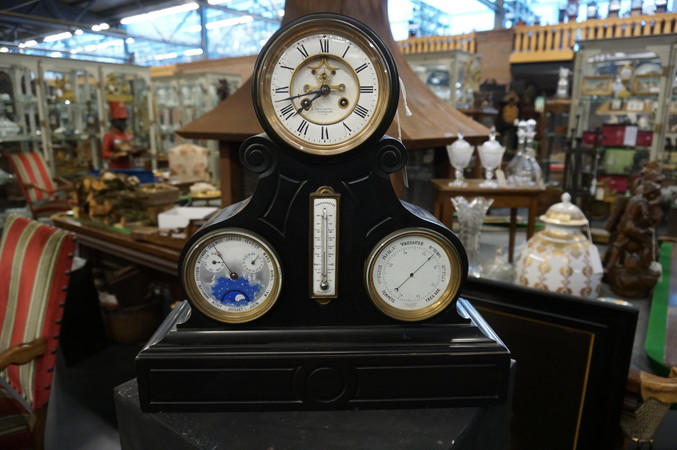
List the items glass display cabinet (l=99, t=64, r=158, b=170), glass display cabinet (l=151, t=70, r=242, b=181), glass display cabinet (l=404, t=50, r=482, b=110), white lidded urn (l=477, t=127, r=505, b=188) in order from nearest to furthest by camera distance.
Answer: white lidded urn (l=477, t=127, r=505, b=188) < glass display cabinet (l=404, t=50, r=482, b=110) < glass display cabinet (l=99, t=64, r=158, b=170) < glass display cabinet (l=151, t=70, r=242, b=181)

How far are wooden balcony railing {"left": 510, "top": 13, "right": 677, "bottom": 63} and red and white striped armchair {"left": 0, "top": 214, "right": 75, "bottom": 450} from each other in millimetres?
5923

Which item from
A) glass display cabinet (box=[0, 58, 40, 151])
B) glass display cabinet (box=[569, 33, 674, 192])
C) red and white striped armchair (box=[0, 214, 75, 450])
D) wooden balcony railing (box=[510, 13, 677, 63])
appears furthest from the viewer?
wooden balcony railing (box=[510, 13, 677, 63])

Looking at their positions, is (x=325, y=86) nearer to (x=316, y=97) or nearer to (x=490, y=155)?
(x=316, y=97)

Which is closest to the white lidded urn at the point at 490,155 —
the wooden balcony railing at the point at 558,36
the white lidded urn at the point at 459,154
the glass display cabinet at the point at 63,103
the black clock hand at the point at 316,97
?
the white lidded urn at the point at 459,154

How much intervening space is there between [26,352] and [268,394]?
106 centimetres

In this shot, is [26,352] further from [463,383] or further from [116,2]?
[116,2]

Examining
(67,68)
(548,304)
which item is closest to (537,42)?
(67,68)

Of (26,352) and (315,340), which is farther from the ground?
(315,340)

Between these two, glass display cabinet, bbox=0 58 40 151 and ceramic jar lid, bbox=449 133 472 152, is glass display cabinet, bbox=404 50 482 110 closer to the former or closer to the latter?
ceramic jar lid, bbox=449 133 472 152

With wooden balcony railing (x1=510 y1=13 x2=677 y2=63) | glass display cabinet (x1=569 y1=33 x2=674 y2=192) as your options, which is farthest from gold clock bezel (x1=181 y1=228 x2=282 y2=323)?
wooden balcony railing (x1=510 y1=13 x2=677 y2=63)

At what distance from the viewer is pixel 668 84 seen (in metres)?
4.69

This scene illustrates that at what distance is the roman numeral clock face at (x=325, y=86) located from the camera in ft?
3.03

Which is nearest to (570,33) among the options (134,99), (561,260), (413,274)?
(134,99)

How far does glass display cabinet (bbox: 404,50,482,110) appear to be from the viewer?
587 centimetres
